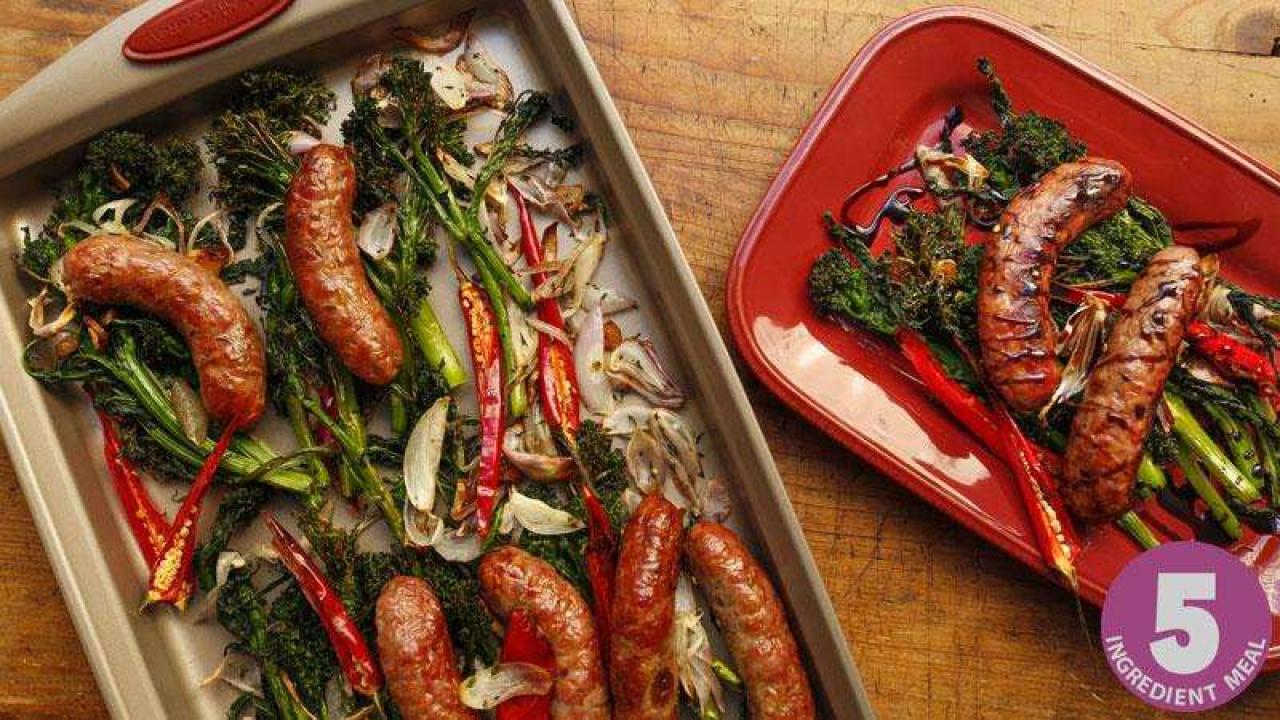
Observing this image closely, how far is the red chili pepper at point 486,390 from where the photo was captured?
3.29 meters

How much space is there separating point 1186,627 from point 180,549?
343 cm

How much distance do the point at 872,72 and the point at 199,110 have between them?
7.49 ft

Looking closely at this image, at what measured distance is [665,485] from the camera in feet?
11.0

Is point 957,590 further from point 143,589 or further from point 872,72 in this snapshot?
point 143,589

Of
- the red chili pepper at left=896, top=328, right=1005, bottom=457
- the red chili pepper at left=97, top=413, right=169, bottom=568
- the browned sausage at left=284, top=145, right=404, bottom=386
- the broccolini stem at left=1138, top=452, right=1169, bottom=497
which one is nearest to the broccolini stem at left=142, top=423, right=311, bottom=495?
the red chili pepper at left=97, top=413, right=169, bottom=568

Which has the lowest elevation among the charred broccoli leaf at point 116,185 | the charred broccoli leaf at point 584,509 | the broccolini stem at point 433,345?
the charred broccoli leaf at point 584,509

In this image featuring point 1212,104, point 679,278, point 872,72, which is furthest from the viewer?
point 1212,104

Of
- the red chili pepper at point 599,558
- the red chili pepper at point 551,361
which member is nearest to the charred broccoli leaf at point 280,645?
the red chili pepper at point 599,558

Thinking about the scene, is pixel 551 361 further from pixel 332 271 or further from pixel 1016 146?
pixel 1016 146

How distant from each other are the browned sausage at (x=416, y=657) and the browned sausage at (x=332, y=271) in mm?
712

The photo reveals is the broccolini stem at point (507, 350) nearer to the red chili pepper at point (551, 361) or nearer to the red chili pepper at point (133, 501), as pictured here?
the red chili pepper at point (551, 361)

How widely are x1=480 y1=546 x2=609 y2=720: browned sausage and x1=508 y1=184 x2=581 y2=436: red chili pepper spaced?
510 mm

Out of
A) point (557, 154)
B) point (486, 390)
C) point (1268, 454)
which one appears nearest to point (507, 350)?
point (486, 390)

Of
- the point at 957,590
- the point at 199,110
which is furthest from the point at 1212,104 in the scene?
the point at 199,110
